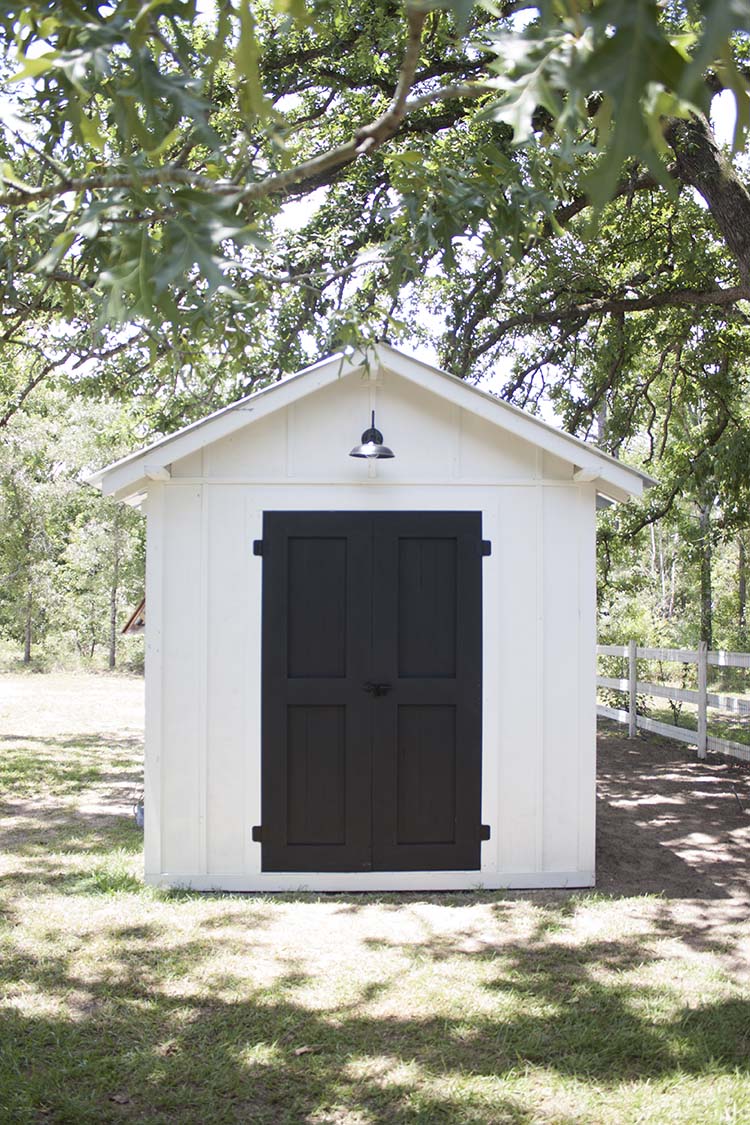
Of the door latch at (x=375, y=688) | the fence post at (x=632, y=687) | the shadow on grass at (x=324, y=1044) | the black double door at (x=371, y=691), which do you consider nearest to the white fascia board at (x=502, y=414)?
the black double door at (x=371, y=691)

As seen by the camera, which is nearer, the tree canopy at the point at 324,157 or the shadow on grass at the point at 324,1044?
the tree canopy at the point at 324,157

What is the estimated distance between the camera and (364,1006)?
484 centimetres

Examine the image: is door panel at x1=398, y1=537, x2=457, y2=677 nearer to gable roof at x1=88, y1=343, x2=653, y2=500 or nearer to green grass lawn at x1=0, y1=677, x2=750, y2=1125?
gable roof at x1=88, y1=343, x2=653, y2=500

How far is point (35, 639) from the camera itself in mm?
37531

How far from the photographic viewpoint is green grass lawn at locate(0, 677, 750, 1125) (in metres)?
3.94

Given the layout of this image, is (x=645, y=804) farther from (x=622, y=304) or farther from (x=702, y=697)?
(x=622, y=304)

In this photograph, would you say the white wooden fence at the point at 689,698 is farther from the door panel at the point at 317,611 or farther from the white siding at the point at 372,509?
the door panel at the point at 317,611

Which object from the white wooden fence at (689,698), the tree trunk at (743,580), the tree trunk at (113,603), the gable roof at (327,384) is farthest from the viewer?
the tree trunk at (743,580)

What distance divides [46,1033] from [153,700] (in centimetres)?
270

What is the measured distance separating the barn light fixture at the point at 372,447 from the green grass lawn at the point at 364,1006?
9.36 ft

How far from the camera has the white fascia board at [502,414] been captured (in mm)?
6840

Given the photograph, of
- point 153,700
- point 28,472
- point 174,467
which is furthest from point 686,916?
point 28,472

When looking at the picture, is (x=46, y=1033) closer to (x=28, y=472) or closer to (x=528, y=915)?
(x=528, y=915)

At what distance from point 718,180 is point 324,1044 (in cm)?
703
